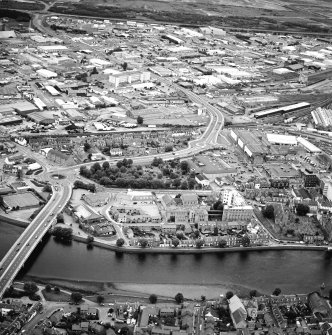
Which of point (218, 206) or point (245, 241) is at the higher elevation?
point (218, 206)

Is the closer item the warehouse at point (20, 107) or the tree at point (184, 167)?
the tree at point (184, 167)

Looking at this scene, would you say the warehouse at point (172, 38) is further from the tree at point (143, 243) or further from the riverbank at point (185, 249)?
the tree at point (143, 243)

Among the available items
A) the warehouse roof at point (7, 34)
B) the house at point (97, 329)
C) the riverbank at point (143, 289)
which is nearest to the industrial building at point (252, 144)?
the riverbank at point (143, 289)

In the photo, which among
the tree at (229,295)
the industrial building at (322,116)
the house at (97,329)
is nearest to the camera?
the house at (97,329)

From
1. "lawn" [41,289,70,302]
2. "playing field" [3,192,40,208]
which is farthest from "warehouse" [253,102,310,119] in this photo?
"lawn" [41,289,70,302]

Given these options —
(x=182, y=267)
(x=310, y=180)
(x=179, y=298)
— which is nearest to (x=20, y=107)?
(x=310, y=180)

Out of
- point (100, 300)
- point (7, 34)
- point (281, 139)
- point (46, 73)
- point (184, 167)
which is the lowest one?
point (7, 34)

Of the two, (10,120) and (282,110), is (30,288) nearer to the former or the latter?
(10,120)
